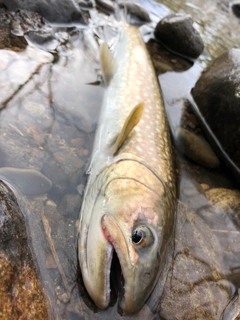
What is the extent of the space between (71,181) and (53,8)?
12.7 feet

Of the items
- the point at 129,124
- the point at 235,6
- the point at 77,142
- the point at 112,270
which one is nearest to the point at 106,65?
the point at 77,142

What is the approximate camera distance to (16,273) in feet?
6.64

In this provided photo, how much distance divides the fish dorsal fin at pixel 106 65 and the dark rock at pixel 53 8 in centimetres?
152

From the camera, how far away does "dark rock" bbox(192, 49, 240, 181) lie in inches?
167

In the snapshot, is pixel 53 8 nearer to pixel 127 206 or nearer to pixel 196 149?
pixel 196 149

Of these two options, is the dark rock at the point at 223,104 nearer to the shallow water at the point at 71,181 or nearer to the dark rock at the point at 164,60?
the shallow water at the point at 71,181

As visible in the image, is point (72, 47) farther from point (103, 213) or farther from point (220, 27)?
point (220, 27)

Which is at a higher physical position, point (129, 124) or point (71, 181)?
point (129, 124)

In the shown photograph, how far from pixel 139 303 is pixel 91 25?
18.2ft

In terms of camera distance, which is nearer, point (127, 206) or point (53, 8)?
point (127, 206)

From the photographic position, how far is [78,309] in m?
2.19

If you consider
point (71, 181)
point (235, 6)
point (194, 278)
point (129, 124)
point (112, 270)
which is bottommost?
point (71, 181)

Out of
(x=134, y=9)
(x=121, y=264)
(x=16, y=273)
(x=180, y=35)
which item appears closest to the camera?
(x=16, y=273)

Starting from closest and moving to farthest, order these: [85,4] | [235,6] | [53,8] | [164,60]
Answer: [53,8] → [164,60] → [85,4] → [235,6]
